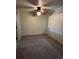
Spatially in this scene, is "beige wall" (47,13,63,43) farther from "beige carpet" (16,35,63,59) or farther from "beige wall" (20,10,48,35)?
"beige wall" (20,10,48,35)

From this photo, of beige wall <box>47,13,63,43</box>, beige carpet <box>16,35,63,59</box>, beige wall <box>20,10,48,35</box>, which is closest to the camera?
beige carpet <box>16,35,63,59</box>

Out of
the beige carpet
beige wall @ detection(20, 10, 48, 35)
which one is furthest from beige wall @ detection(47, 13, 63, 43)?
beige wall @ detection(20, 10, 48, 35)

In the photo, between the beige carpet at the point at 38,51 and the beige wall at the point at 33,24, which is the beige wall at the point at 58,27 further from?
the beige wall at the point at 33,24

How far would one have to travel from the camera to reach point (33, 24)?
622 centimetres

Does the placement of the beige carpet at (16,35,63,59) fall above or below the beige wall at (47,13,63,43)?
below

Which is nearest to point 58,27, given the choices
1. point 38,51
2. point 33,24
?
point 38,51

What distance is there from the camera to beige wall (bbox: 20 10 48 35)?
5879 mm

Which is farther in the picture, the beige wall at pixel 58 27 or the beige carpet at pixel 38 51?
the beige wall at pixel 58 27

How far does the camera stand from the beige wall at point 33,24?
5.88 meters

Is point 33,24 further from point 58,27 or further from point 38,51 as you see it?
point 38,51

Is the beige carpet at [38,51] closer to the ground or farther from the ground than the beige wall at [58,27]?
closer to the ground

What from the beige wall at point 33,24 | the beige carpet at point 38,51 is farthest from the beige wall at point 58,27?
the beige wall at point 33,24
